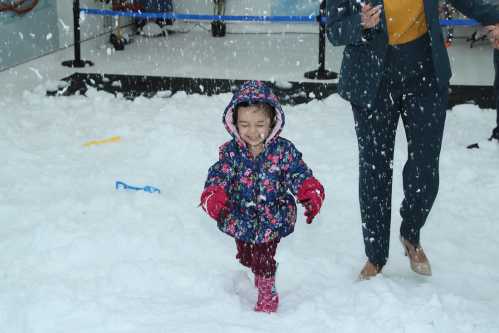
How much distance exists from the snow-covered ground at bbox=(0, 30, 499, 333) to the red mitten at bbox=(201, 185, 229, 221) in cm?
51

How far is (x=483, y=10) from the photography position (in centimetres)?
341

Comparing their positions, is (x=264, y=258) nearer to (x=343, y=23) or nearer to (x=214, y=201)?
(x=214, y=201)

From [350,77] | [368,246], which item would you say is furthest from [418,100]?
[368,246]

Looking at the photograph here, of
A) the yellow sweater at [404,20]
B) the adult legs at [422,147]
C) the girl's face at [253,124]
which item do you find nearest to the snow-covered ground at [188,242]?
the adult legs at [422,147]

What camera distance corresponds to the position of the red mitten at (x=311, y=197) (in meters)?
3.10

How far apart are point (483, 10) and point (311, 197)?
120cm

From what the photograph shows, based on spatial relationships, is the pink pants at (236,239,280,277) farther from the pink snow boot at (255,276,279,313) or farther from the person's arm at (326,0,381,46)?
the person's arm at (326,0,381,46)

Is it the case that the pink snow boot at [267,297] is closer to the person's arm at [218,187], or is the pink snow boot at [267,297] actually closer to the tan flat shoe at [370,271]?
the person's arm at [218,187]

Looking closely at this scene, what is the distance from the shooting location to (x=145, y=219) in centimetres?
468

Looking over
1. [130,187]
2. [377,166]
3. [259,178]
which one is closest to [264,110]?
[259,178]

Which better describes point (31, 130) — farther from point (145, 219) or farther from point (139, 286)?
point (139, 286)

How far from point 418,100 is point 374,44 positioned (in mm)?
348

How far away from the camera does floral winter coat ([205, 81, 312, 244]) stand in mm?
3373

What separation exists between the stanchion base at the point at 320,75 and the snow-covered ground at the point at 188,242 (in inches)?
82.0
